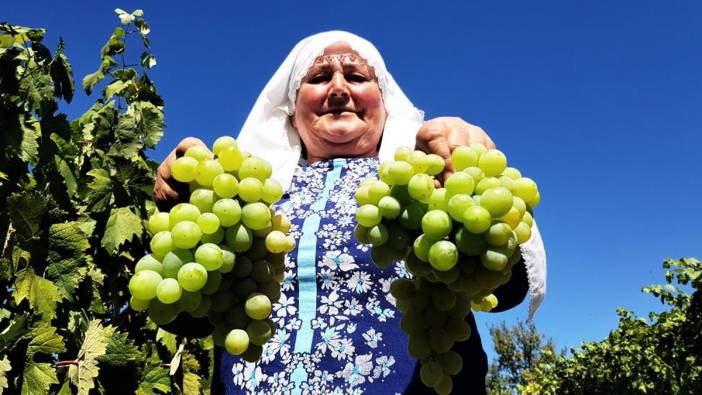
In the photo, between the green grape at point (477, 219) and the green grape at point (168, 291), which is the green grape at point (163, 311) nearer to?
the green grape at point (168, 291)

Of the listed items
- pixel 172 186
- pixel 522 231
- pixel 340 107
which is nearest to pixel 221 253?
pixel 172 186

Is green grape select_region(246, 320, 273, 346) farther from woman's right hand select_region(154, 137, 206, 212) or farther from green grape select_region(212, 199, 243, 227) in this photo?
woman's right hand select_region(154, 137, 206, 212)

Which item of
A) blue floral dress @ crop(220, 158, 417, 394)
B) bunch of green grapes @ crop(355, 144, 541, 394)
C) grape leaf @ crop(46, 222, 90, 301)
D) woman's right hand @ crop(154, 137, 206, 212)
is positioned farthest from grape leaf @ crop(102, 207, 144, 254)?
bunch of green grapes @ crop(355, 144, 541, 394)

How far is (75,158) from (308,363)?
9.77 ft

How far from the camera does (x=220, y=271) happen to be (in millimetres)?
1191

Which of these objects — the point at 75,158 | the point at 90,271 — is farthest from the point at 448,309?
the point at 75,158

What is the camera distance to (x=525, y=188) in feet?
3.94

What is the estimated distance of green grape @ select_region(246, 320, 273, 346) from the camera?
1.22 m

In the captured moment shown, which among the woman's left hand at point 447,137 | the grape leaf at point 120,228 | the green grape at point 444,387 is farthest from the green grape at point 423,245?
the grape leaf at point 120,228

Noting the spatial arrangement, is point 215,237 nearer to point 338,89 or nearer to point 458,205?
point 458,205

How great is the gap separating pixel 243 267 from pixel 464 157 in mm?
485

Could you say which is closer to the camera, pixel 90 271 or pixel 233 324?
pixel 233 324

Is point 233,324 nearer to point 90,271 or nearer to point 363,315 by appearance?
point 363,315

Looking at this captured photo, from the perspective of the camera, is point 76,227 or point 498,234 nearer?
point 498,234
